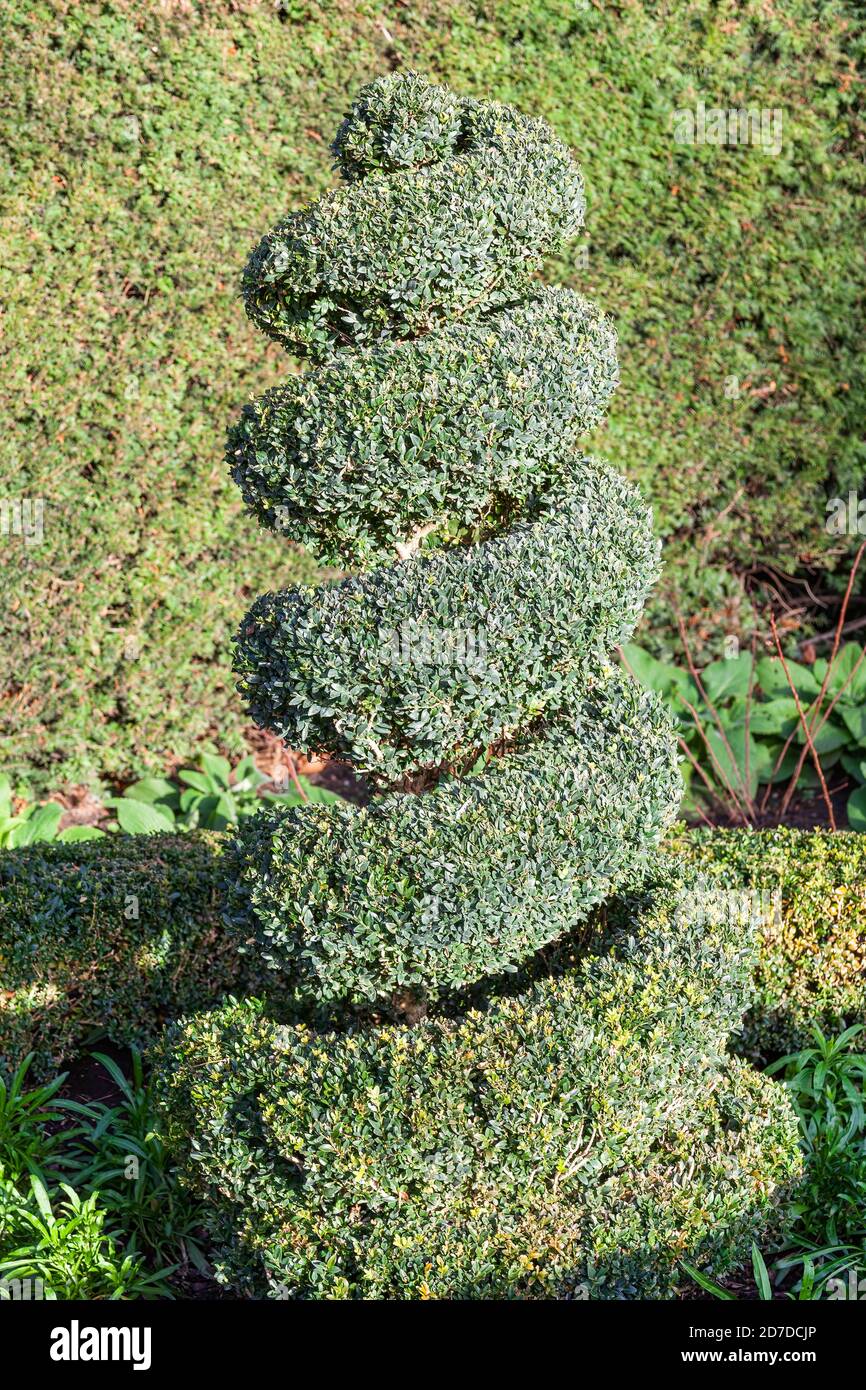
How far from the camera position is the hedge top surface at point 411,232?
11.8ft

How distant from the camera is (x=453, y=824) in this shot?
3.55m

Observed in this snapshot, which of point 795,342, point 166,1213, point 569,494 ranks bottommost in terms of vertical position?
point 166,1213

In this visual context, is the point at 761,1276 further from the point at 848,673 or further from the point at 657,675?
the point at 848,673

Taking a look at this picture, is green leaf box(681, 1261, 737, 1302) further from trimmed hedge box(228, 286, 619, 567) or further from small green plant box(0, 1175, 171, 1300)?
trimmed hedge box(228, 286, 619, 567)

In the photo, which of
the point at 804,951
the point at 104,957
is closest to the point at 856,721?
the point at 804,951

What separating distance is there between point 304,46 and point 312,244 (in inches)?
135

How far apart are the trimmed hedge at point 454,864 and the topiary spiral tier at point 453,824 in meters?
0.01

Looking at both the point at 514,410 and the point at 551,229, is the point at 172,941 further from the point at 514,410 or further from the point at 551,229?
the point at 551,229

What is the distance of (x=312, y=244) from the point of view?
361 centimetres

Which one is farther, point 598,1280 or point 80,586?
point 80,586

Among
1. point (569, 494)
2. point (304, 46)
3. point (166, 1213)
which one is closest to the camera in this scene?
point (569, 494)

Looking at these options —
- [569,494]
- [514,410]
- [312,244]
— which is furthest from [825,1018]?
[312,244]

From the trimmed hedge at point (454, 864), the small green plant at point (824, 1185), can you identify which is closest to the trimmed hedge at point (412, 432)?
the trimmed hedge at point (454, 864)

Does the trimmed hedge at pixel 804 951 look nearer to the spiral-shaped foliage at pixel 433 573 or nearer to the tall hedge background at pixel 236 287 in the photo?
the spiral-shaped foliage at pixel 433 573
